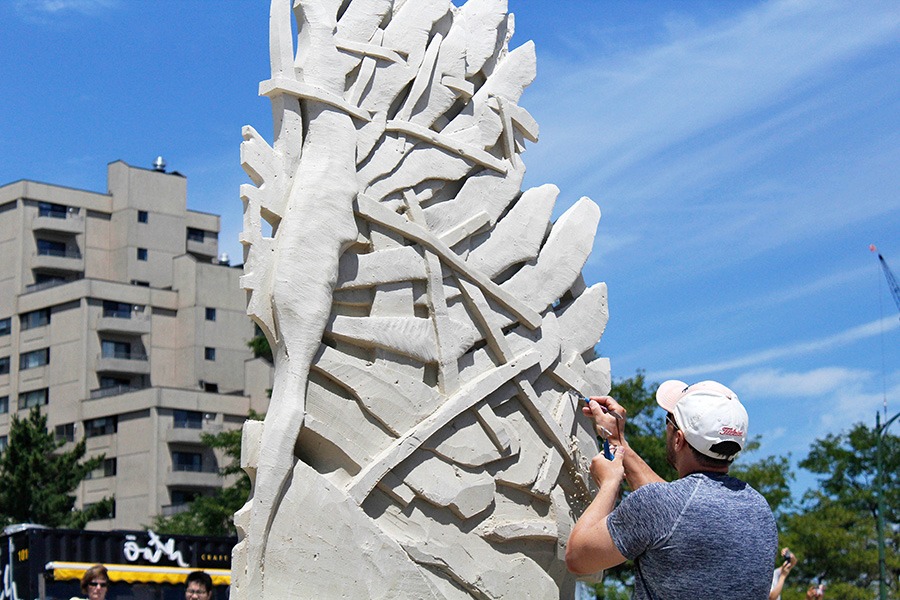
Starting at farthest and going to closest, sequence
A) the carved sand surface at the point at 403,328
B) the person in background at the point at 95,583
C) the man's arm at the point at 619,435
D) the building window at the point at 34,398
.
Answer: the building window at the point at 34,398
the person in background at the point at 95,583
the carved sand surface at the point at 403,328
the man's arm at the point at 619,435

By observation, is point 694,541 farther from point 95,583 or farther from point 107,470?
point 107,470

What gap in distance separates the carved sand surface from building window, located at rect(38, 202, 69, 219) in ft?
144

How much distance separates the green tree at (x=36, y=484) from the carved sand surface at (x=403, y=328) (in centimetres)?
2434

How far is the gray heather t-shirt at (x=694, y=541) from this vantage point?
3588 millimetres

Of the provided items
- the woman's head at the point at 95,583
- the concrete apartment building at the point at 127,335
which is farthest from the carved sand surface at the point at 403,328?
the concrete apartment building at the point at 127,335

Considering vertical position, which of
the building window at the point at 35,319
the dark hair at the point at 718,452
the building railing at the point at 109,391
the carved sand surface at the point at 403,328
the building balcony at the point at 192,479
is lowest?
the dark hair at the point at 718,452

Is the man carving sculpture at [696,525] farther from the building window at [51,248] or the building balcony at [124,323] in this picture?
the building window at [51,248]

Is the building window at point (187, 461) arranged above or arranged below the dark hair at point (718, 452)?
above

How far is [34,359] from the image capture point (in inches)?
1893

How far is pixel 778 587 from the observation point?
7387mm

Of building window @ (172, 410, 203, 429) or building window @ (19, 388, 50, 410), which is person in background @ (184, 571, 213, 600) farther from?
building window @ (19, 388, 50, 410)

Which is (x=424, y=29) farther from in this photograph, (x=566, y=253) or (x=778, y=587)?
(x=778, y=587)

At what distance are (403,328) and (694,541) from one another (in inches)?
153

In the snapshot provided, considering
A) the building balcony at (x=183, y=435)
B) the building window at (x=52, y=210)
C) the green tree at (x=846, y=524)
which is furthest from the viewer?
the building window at (x=52, y=210)
